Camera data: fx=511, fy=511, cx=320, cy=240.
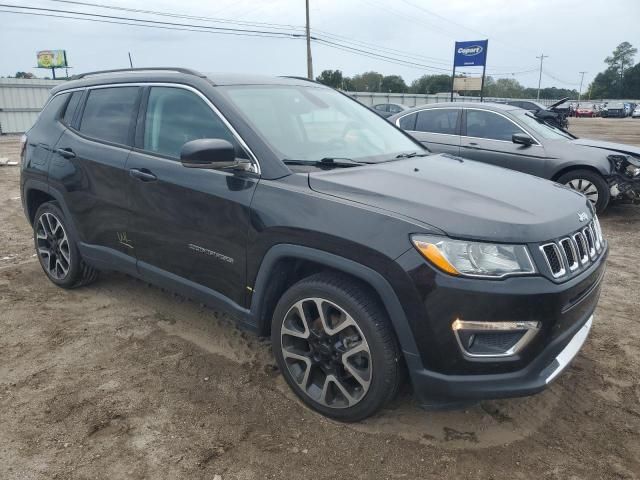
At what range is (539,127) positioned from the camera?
7629mm

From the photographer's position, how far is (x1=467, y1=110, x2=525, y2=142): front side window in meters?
7.53

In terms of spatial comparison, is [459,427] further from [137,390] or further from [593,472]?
[137,390]

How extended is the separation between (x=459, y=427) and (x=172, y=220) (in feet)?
6.76

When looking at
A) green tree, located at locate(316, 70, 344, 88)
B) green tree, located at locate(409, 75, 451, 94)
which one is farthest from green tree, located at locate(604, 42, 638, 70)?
green tree, located at locate(316, 70, 344, 88)

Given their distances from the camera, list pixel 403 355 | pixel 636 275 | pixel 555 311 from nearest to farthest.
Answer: pixel 555 311 → pixel 403 355 → pixel 636 275

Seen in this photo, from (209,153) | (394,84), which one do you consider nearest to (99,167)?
(209,153)

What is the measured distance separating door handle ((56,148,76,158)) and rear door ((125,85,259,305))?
81 cm

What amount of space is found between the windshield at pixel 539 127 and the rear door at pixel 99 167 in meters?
5.89

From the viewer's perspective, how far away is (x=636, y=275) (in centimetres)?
495

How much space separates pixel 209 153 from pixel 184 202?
1.76ft

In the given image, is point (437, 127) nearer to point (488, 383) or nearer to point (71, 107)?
point (71, 107)

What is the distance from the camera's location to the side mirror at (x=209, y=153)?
268cm

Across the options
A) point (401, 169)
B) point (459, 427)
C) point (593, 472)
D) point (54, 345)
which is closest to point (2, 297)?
point (54, 345)

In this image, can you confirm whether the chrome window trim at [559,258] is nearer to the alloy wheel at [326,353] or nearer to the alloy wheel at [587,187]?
the alloy wheel at [326,353]
